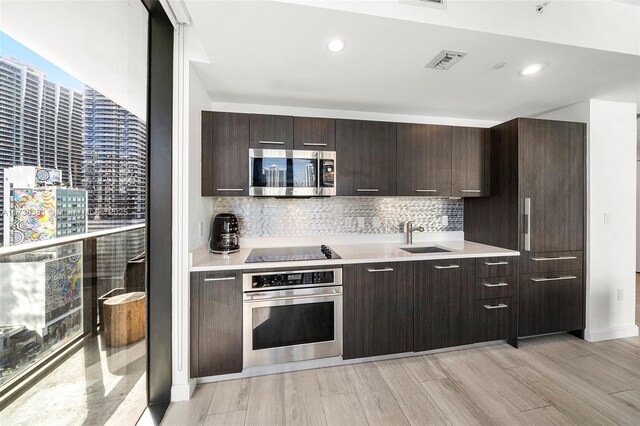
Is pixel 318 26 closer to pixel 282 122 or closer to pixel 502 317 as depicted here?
pixel 282 122

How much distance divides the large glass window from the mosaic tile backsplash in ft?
3.35

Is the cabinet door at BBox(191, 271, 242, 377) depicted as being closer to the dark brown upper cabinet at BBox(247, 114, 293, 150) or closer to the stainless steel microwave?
the stainless steel microwave

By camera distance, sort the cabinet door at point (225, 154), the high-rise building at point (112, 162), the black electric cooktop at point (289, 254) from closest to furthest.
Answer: the high-rise building at point (112, 162) → the black electric cooktop at point (289, 254) → the cabinet door at point (225, 154)

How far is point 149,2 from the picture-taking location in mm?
1474

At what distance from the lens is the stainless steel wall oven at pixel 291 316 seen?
6.02 ft

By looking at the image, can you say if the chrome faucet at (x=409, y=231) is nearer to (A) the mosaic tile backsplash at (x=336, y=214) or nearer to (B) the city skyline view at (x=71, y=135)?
(A) the mosaic tile backsplash at (x=336, y=214)

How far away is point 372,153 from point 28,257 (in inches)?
87.3

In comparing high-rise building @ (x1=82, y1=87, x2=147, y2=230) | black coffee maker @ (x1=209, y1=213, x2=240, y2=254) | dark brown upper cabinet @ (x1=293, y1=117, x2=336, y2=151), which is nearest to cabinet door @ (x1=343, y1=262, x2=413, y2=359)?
black coffee maker @ (x1=209, y1=213, x2=240, y2=254)

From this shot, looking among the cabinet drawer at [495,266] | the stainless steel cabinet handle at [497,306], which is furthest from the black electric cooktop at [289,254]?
the stainless steel cabinet handle at [497,306]

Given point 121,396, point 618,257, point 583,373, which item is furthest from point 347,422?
point 618,257

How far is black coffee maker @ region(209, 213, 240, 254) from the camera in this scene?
6.87 ft

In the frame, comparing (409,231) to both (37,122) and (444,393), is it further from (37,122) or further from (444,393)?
(37,122)

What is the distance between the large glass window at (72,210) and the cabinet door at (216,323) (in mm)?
313

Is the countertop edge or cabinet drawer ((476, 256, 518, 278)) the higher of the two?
the countertop edge
